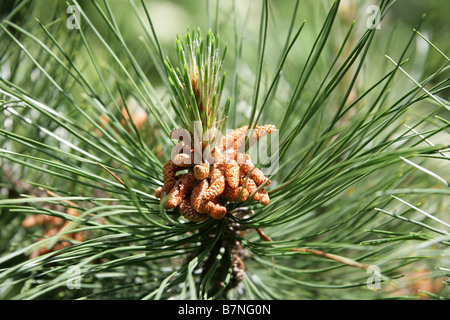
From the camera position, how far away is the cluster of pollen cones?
43 cm

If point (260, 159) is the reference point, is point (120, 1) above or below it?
above

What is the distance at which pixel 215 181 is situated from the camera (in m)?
0.43

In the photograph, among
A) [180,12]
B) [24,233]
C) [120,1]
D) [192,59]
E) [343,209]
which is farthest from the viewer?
[180,12]

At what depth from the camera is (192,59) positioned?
0.42m

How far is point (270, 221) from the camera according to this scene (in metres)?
0.45

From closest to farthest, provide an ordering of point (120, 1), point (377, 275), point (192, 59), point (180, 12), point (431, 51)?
1. point (377, 275)
2. point (192, 59)
3. point (431, 51)
4. point (120, 1)
5. point (180, 12)

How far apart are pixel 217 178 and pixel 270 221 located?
0.25 ft

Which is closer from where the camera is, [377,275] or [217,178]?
[377,275]

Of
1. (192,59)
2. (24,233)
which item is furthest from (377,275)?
(24,233)

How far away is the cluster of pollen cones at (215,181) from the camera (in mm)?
426
